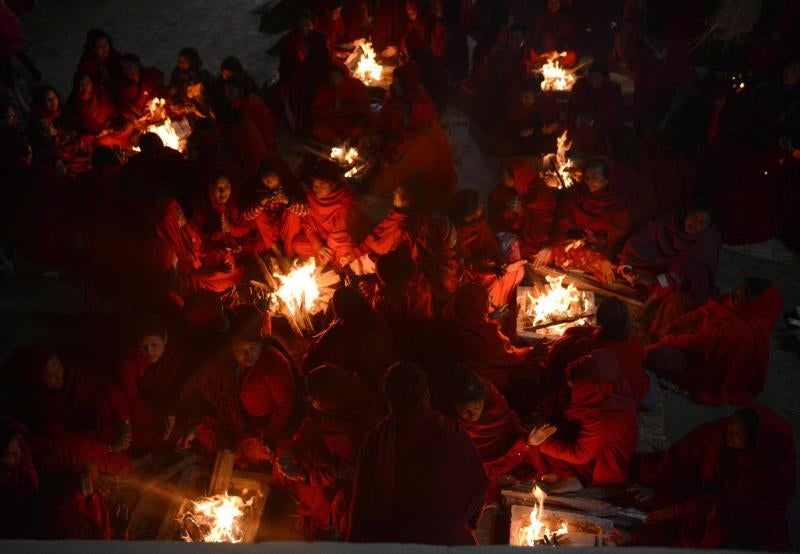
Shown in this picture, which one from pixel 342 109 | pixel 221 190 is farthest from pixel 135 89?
pixel 221 190

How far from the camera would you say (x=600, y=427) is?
13.2ft

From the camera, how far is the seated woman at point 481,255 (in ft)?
18.0

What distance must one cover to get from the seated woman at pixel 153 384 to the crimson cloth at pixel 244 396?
0.17m

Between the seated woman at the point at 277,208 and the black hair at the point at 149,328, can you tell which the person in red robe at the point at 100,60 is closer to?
the seated woman at the point at 277,208

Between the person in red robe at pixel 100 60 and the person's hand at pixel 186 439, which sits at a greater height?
the person in red robe at pixel 100 60

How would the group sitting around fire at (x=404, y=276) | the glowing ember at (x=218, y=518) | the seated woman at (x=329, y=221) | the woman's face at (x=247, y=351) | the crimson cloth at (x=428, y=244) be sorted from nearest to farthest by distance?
the glowing ember at (x=218, y=518) < the group sitting around fire at (x=404, y=276) < the woman's face at (x=247, y=351) < the crimson cloth at (x=428, y=244) < the seated woman at (x=329, y=221)

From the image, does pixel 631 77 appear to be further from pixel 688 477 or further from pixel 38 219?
pixel 38 219

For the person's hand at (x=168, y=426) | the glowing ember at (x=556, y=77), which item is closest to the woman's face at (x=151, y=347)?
the person's hand at (x=168, y=426)

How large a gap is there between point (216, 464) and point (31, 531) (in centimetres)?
123

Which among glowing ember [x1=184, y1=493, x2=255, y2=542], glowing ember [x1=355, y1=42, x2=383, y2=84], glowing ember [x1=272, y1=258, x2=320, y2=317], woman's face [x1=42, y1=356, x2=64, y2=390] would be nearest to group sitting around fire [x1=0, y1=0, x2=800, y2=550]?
woman's face [x1=42, y1=356, x2=64, y2=390]

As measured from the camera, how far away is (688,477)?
162 inches

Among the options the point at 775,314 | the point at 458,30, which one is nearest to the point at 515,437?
the point at 775,314

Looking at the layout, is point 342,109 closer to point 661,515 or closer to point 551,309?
point 551,309

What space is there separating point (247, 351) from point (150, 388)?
39.2 inches
